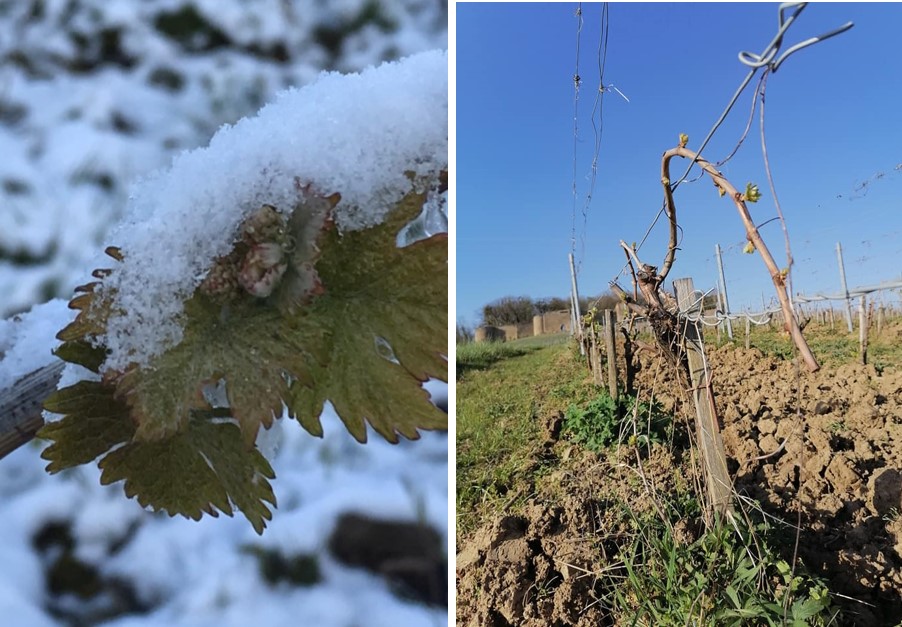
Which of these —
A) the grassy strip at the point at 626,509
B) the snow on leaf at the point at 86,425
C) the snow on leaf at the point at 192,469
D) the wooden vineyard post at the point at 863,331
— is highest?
the wooden vineyard post at the point at 863,331

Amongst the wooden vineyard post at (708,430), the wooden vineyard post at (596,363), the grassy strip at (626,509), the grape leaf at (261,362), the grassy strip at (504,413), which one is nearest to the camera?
the grape leaf at (261,362)

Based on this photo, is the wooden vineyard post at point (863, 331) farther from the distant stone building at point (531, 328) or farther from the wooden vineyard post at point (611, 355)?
the distant stone building at point (531, 328)

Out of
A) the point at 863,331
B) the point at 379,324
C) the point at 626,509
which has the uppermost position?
the point at 863,331

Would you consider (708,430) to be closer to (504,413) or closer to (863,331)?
(504,413)

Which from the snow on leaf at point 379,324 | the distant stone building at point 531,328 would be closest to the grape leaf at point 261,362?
the snow on leaf at point 379,324

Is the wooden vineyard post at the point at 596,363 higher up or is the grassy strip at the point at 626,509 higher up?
the wooden vineyard post at the point at 596,363

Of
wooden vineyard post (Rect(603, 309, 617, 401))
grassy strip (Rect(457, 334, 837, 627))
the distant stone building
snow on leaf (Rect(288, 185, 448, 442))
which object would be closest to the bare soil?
grassy strip (Rect(457, 334, 837, 627))

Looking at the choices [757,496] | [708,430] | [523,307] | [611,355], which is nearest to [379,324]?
[708,430]
